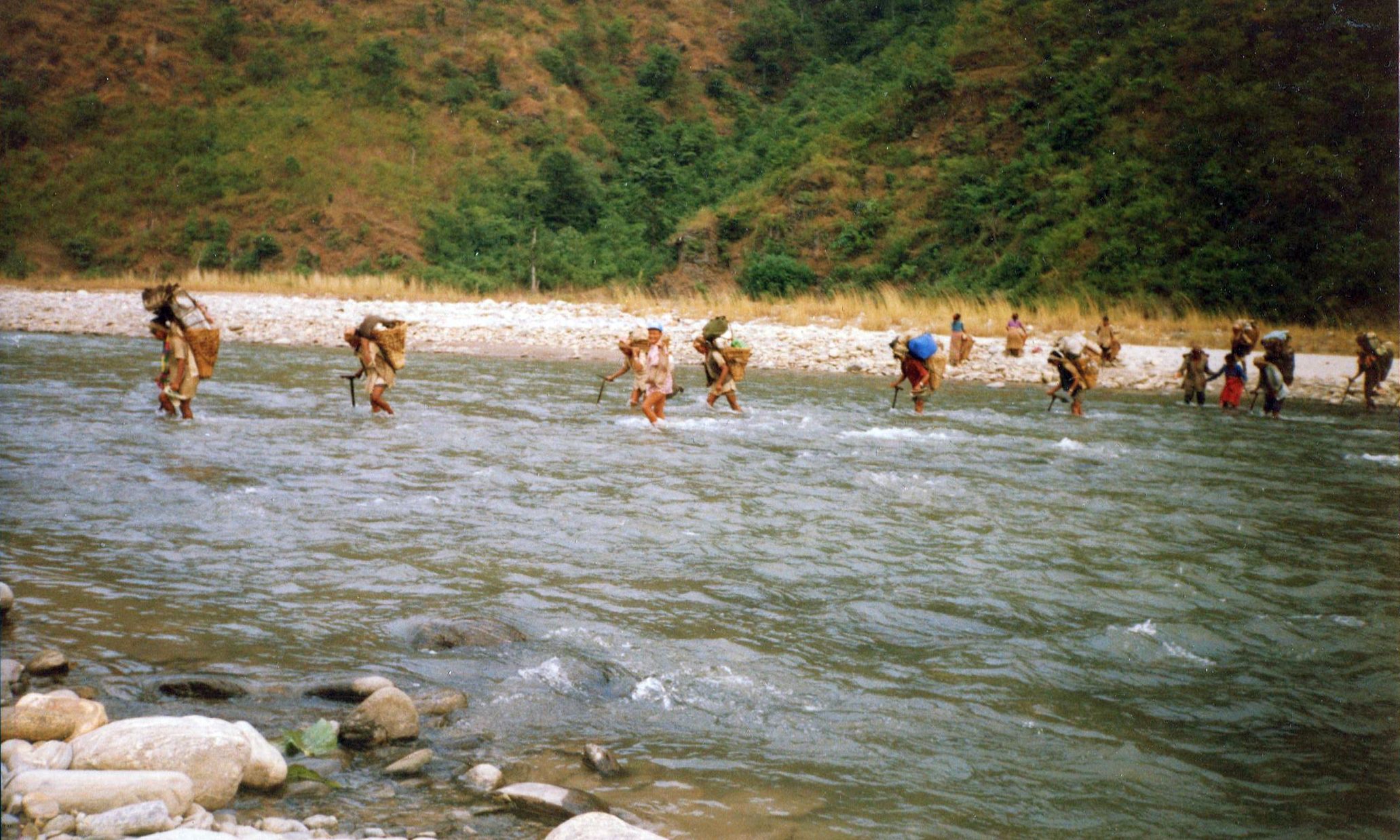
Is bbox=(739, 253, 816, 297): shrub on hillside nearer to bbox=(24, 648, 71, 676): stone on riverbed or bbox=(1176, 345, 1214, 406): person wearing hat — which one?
bbox=(1176, 345, 1214, 406): person wearing hat

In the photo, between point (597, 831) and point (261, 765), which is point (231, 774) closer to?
point (261, 765)

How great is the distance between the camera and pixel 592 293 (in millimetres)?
43000

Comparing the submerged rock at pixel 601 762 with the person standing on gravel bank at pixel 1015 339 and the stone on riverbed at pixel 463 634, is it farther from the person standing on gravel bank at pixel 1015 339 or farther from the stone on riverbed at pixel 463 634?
the person standing on gravel bank at pixel 1015 339

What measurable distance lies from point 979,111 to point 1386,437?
30910mm

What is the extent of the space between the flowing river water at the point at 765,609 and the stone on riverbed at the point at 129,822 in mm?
711

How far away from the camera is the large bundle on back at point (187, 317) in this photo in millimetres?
14336

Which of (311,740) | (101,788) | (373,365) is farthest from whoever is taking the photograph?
(373,365)

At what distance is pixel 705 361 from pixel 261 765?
43.6 ft

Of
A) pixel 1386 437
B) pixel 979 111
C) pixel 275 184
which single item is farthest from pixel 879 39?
pixel 1386 437

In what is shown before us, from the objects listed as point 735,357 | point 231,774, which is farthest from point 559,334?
point 231,774

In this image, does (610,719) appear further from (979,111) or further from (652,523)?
(979,111)

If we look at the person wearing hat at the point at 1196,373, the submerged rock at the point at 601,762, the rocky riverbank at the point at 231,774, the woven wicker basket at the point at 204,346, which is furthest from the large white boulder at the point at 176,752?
the person wearing hat at the point at 1196,373

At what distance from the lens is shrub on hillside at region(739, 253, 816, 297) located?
4472 cm

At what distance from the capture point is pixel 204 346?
1467cm
